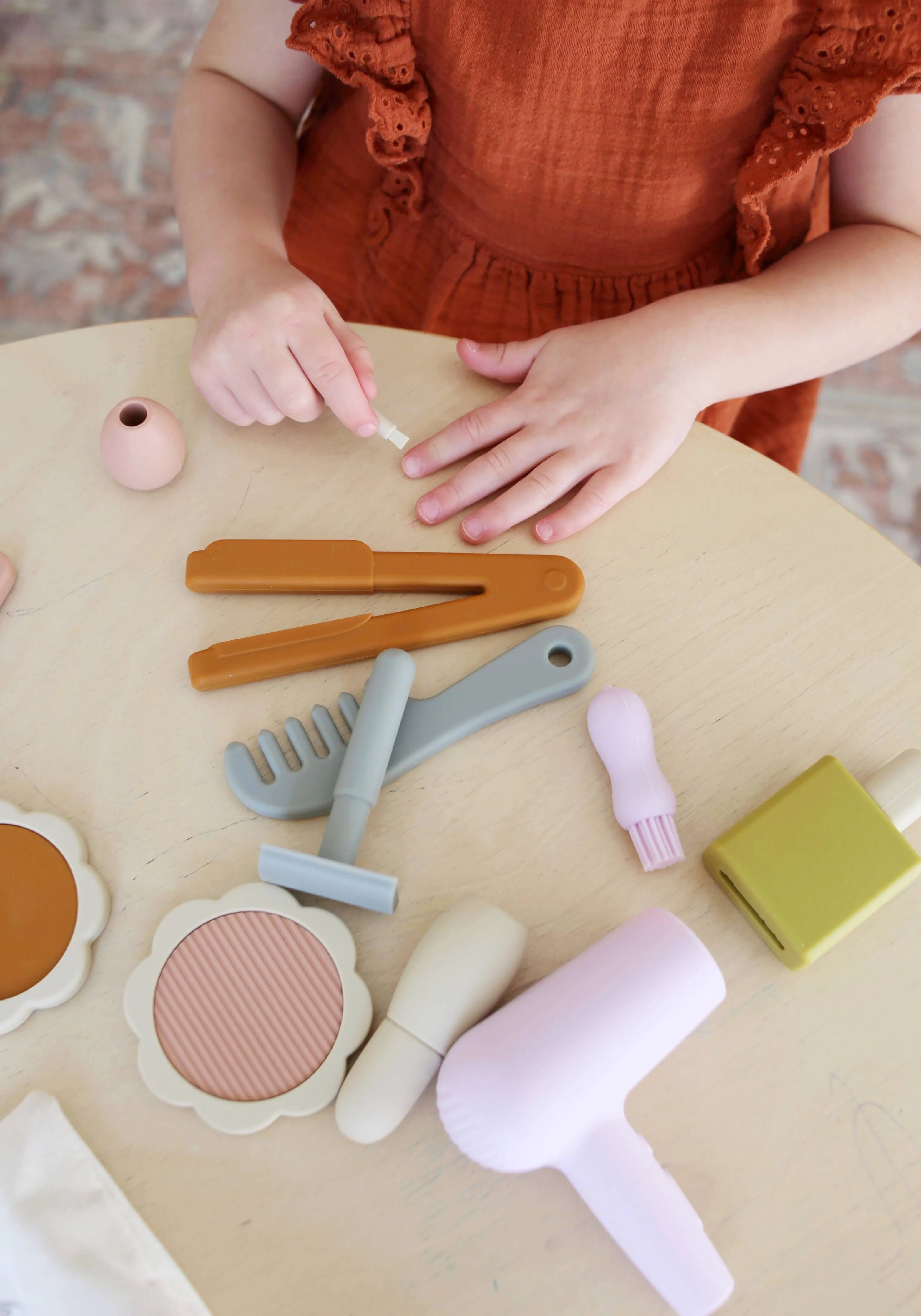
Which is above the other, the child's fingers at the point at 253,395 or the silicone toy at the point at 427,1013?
the child's fingers at the point at 253,395

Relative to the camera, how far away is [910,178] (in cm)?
51

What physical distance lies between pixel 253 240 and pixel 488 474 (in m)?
0.22

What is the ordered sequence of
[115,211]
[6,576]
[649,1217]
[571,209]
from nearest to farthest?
1. [649,1217]
2. [6,576]
3. [571,209]
4. [115,211]

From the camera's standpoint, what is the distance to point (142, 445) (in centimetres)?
44

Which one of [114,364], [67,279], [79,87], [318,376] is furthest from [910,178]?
[79,87]

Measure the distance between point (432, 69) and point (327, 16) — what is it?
0.22 ft

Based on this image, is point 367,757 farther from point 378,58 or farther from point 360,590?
point 378,58

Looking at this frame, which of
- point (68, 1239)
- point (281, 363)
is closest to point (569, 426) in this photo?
point (281, 363)

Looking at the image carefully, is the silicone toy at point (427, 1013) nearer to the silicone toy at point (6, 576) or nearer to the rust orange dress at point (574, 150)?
the silicone toy at point (6, 576)

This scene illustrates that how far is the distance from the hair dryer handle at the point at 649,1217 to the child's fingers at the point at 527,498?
0.88ft

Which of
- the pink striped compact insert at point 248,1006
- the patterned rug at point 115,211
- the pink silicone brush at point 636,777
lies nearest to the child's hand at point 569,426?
the pink silicone brush at point 636,777

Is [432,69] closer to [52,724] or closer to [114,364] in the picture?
[114,364]

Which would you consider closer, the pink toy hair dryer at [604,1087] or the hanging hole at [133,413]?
the pink toy hair dryer at [604,1087]

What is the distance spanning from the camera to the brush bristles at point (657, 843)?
0.39 meters
